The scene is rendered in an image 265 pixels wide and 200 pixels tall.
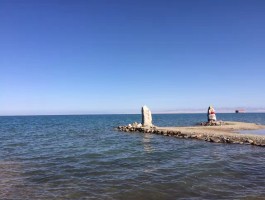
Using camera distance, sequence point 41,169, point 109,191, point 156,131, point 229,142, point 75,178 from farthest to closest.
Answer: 1. point 156,131
2. point 229,142
3. point 41,169
4. point 75,178
5. point 109,191

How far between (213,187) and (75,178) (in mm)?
8662

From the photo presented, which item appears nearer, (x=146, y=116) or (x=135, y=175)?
(x=135, y=175)

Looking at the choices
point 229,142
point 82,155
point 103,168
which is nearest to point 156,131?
point 229,142

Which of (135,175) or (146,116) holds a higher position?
(146,116)

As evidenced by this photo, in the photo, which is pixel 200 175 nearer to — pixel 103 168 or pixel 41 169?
pixel 103 168

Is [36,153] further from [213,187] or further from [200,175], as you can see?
[213,187]

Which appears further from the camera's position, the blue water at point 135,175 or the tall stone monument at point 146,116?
the tall stone monument at point 146,116

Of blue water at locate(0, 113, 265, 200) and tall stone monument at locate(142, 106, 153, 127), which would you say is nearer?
blue water at locate(0, 113, 265, 200)

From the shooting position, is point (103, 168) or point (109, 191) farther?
point (103, 168)

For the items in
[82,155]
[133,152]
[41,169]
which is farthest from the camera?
[133,152]

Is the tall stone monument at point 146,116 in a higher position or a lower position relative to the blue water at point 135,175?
higher

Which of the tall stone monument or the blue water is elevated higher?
the tall stone monument

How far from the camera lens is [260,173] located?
64.4 ft

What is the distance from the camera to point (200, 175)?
19250mm
